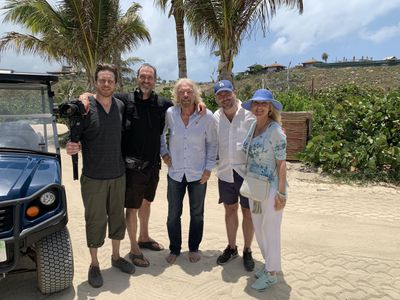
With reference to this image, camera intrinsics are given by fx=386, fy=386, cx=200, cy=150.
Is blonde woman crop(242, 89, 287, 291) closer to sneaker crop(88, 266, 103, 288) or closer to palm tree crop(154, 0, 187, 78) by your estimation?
sneaker crop(88, 266, 103, 288)

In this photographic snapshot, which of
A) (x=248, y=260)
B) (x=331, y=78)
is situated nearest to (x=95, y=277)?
(x=248, y=260)

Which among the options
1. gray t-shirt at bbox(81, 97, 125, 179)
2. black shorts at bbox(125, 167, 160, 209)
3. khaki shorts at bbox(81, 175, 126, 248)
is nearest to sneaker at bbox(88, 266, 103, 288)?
khaki shorts at bbox(81, 175, 126, 248)

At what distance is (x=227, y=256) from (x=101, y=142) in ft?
6.06

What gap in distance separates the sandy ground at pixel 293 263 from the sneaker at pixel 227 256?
6 centimetres

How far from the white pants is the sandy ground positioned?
31cm

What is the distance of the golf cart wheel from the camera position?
128 inches

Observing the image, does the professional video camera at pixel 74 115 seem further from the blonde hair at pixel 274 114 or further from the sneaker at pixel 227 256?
the sneaker at pixel 227 256

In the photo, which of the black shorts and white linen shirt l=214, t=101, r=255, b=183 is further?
the black shorts

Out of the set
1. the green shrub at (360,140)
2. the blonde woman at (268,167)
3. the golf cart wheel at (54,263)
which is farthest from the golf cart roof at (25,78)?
the green shrub at (360,140)

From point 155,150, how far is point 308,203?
3.41 metres

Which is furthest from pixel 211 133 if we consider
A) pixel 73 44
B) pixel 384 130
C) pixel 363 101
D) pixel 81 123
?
pixel 73 44

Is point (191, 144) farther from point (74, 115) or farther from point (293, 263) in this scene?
point (293, 263)

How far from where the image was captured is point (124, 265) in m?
3.99

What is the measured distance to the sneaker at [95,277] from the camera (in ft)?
12.1
